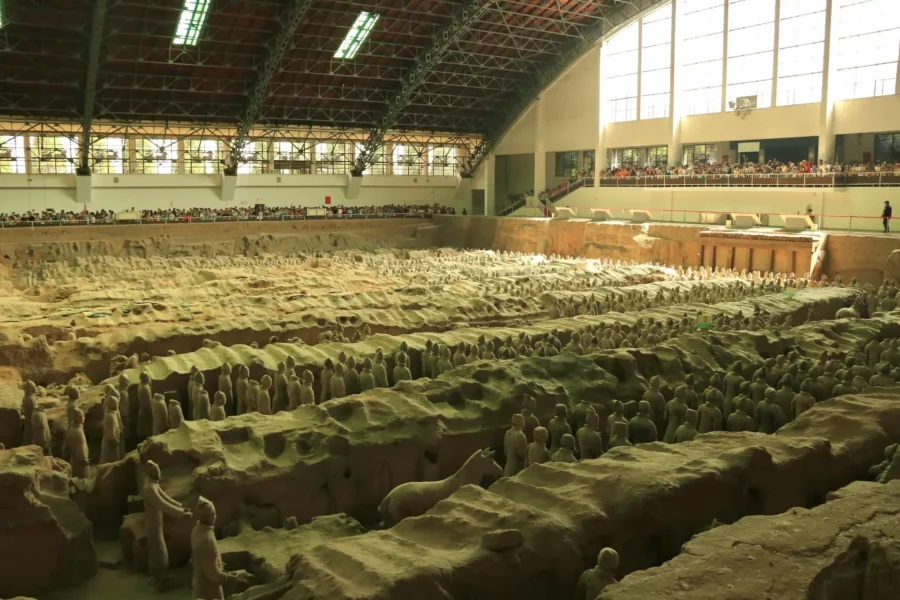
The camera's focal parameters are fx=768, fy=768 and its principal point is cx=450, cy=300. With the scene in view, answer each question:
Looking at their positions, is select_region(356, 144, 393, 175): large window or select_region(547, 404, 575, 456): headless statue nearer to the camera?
select_region(547, 404, 575, 456): headless statue

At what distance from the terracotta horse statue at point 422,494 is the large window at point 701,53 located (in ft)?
76.4

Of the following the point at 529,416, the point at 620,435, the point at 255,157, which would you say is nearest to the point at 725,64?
the point at 255,157

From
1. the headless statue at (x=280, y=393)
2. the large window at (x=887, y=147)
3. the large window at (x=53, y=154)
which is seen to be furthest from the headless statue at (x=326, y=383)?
the large window at (x=53, y=154)

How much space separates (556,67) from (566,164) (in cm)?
432

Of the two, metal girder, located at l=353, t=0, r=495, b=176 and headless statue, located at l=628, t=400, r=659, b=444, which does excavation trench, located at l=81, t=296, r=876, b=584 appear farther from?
metal girder, located at l=353, t=0, r=495, b=176

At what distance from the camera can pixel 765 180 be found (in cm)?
2308

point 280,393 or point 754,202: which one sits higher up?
point 754,202

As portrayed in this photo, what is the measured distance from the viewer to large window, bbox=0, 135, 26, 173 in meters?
25.4

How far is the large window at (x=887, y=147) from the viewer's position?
22.2 meters

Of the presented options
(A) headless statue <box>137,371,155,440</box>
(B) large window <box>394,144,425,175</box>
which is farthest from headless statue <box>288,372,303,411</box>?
(B) large window <box>394,144,425,175</box>

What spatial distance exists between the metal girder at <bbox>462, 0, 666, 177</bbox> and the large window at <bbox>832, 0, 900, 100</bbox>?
256 inches

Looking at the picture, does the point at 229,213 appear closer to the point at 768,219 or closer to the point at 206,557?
the point at 768,219

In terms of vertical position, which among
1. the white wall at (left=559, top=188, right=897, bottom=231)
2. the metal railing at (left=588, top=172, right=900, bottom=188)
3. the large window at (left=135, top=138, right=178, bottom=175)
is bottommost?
the white wall at (left=559, top=188, right=897, bottom=231)

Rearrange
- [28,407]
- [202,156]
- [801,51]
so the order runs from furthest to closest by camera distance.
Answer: [202,156], [801,51], [28,407]
